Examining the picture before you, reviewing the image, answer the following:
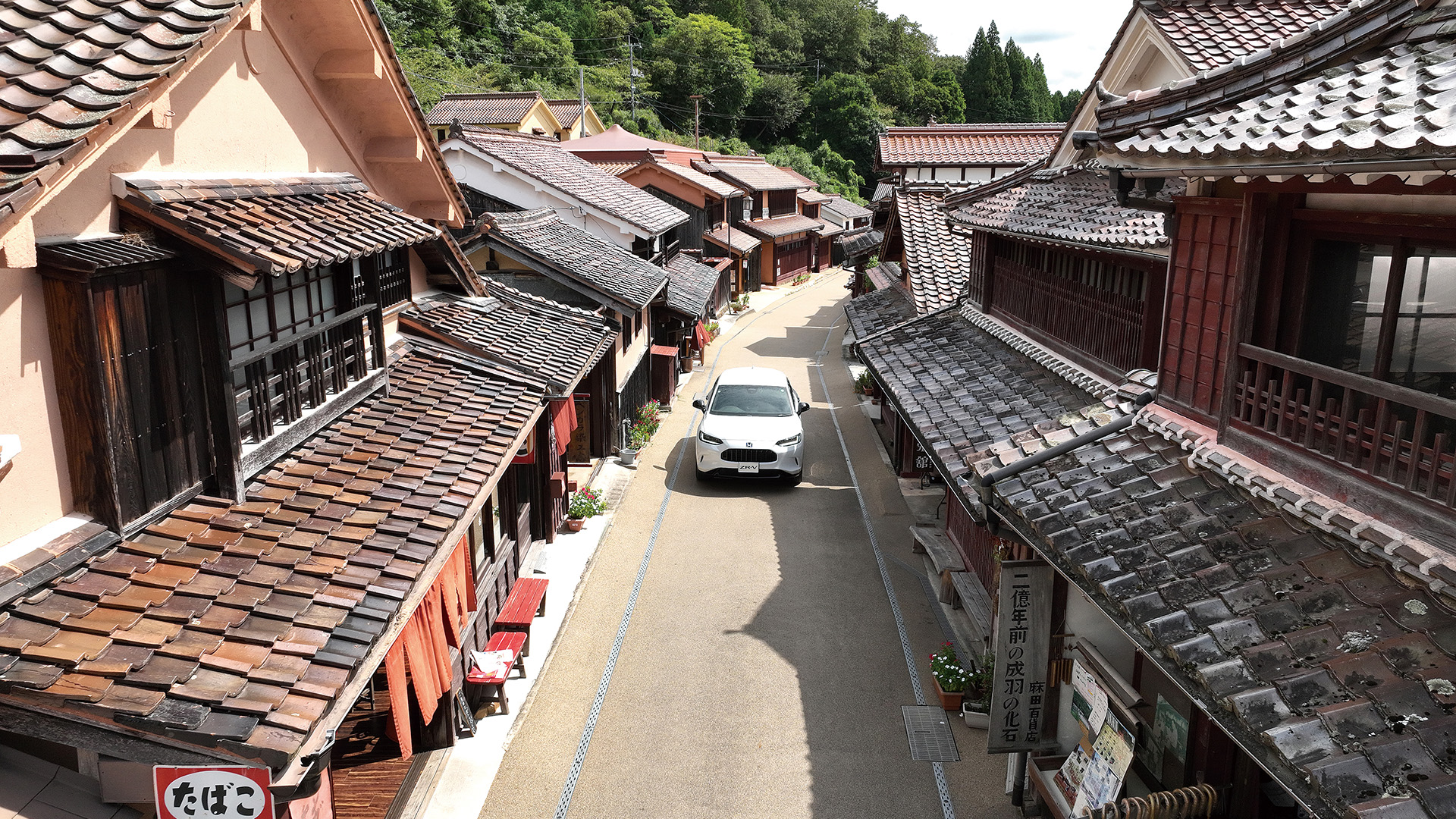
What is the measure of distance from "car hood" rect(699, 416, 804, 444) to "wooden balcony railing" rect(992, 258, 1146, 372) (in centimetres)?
578

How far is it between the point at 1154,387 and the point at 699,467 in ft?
41.4

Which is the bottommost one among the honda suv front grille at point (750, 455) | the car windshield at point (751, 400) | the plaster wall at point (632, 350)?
the honda suv front grille at point (750, 455)

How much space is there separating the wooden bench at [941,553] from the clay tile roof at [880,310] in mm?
5030

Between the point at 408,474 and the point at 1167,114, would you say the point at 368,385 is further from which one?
the point at 1167,114

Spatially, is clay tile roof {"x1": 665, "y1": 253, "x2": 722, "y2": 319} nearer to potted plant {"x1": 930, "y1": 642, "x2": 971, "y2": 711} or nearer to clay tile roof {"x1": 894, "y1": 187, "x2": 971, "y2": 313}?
clay tile roof {"x1": 894, "y1": 187, "x2": 971, "y2": 313}

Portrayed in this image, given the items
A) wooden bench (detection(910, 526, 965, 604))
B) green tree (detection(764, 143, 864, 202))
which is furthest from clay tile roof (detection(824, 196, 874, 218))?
wooden bench (detection(910, 526, 965, 604))

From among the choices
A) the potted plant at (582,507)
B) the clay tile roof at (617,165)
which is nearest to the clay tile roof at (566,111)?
the clay tile roof at (617,165)

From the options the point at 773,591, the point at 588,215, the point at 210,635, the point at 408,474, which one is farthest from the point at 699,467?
the point at 210,635

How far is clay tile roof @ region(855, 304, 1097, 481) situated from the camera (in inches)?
432

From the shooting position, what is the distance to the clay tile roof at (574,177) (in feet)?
77.3

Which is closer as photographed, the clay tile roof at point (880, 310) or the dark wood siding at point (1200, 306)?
the dark wood siding at point (1200, 306)

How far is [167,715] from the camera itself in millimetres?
4242

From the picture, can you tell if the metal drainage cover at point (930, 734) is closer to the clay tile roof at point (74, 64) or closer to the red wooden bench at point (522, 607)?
the red wooden bench at point (522, 607)

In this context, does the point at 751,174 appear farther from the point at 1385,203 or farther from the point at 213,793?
the point at 213,793
